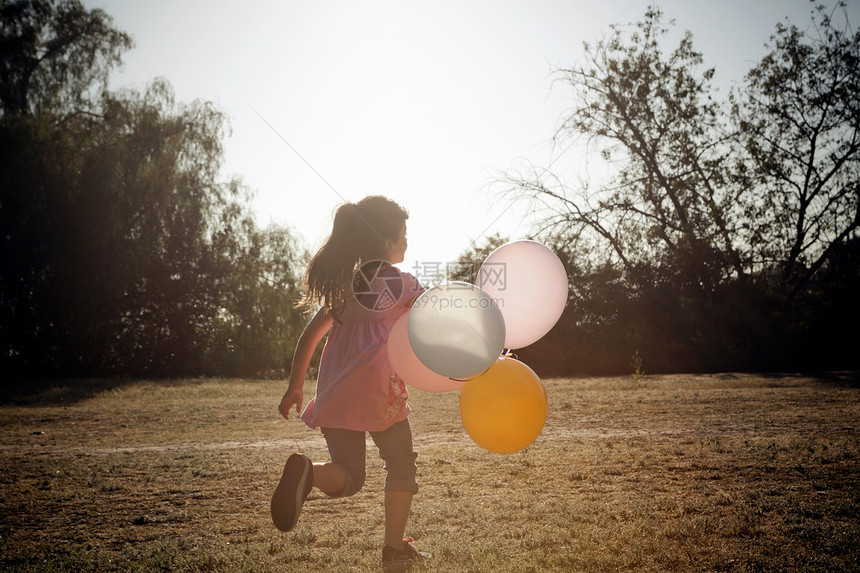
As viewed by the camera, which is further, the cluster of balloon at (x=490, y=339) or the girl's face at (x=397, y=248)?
the girl's face at (x=397, y=248)

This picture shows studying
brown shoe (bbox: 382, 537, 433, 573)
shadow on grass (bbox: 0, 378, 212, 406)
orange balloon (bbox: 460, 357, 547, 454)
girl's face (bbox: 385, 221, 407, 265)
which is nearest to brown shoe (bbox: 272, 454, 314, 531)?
brown shoe (bbox: 382, 537, 433, 573)

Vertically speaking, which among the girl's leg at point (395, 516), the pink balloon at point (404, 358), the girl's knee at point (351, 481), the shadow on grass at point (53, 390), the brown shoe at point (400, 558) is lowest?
the shadow on grass at point (53, 390)

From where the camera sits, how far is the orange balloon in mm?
2885

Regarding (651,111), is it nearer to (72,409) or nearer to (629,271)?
(629,271)

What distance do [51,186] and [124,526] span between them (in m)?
15.7

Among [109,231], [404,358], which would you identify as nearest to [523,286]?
[404,358]

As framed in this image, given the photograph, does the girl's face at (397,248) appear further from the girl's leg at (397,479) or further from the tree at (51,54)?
the tree at (51,54)

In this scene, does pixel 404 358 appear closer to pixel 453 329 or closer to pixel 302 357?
pixel 453 329

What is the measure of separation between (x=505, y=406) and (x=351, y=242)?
1.09 metres

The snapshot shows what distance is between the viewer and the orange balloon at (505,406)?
2.88 m

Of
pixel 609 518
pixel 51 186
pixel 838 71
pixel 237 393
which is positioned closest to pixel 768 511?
pixel 609 518

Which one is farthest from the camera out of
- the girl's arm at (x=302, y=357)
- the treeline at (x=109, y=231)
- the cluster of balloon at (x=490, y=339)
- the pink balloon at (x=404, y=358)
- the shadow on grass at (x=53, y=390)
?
the treeline at (x=109, y=231)

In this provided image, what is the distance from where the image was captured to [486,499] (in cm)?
390

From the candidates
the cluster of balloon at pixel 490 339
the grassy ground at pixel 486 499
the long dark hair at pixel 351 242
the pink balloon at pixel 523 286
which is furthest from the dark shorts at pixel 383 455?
the pink balloon at pixel 523 286
